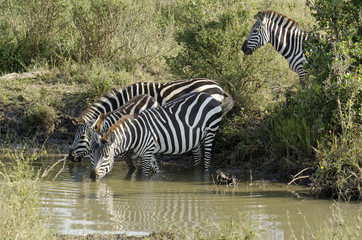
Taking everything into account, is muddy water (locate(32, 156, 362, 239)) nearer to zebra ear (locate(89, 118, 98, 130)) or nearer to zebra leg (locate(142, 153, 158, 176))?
zebra leg (locate(142, 153, 158, 176))

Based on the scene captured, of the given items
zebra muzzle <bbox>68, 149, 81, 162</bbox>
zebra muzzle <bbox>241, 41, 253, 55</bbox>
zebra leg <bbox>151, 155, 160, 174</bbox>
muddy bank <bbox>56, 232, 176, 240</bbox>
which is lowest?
muddy bank <bbox>56, 232, 176, 240</bbox>

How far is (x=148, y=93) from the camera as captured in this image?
1180cm

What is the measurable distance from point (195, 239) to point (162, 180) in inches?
166

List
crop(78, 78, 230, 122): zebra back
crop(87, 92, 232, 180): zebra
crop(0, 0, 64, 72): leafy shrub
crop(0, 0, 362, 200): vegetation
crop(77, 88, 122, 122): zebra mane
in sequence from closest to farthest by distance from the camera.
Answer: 1. crop(0, 0, 362, 200): vegetation
2. crop(87, 92, 232, 180): zebra
3. crop(77, 88, 122, 122): zebra mane
4. crop(78, 78, 230, 122): zebra back
5. crop(0, 0, 64, 72): leafy shrub

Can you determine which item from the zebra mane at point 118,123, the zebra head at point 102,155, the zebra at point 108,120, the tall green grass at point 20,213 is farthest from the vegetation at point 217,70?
the tall green grass at point 20,213

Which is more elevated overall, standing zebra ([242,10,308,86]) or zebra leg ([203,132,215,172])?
standing zebra ([242,10,308,86])

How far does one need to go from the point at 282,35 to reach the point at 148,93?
3.32m

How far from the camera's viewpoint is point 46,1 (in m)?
15.0

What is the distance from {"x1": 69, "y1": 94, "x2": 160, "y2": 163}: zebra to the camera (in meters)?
10.6

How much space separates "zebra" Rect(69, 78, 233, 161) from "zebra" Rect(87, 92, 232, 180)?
0.43 metres

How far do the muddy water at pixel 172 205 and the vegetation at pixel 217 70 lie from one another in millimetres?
749

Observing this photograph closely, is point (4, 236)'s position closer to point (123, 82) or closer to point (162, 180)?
point (162, 180)

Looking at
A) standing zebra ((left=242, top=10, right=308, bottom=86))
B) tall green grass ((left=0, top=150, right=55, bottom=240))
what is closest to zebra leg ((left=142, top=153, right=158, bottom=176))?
standing zebra ((left=242, top=10, right=308, bottom=86))

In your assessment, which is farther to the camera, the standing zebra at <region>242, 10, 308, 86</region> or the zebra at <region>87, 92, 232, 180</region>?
the standing zebra at <region>242, 10, 308, 86</region>
